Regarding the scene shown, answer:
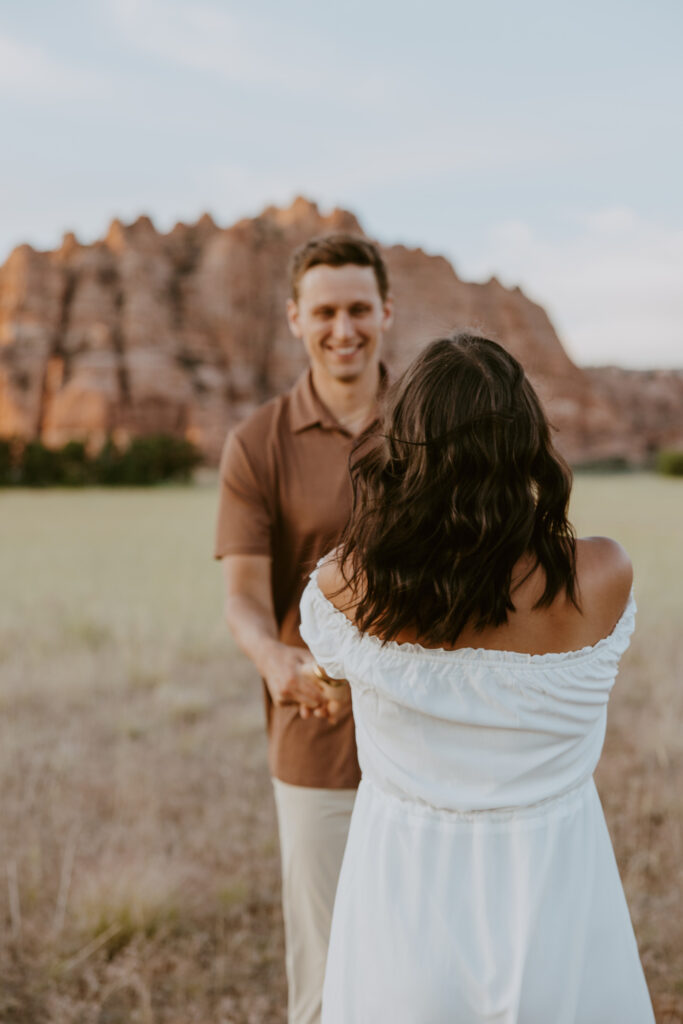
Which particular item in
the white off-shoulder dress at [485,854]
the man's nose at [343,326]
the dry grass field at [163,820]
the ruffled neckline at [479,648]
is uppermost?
the man's nose at [343,326]

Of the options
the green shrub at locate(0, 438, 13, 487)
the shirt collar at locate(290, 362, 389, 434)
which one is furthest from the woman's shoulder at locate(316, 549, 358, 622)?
the green shrub at locate(0, 438, 13, 487)

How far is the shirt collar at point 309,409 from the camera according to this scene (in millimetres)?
3051

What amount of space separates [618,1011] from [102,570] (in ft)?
55.1

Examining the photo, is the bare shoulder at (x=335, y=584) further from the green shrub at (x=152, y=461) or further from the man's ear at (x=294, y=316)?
the green shrub at (x=152, y=461)

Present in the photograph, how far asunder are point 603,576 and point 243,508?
5.21 ft

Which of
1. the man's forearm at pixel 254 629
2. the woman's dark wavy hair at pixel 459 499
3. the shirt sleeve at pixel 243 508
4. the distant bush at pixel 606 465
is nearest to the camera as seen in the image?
the woman's dark wavy hair at pixel 459 499

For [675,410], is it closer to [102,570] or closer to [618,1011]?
[102,570]

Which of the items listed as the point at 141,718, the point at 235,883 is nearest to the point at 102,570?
the point at 141,718

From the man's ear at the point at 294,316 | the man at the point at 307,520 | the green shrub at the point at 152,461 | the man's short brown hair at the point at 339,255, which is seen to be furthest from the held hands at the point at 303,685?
the green shrub at the point at 152,461

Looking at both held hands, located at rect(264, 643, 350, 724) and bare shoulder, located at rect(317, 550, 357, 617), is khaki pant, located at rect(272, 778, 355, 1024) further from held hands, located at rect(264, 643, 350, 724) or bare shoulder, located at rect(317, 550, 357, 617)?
bare shoulder, located at rect(317, 550, 357, 617)

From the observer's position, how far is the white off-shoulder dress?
1.63 metres

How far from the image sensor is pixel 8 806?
200 inches

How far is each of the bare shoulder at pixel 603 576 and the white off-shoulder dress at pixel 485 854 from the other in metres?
0.08

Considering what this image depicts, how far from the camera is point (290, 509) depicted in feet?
9.82
